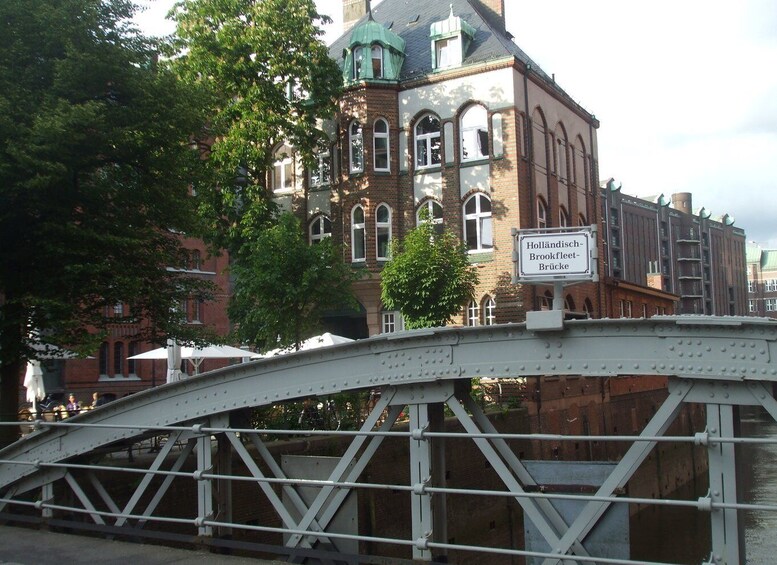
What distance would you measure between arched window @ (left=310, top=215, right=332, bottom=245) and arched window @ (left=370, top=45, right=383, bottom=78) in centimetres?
564

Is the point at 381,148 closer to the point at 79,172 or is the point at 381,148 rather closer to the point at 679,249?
the point at 79,172

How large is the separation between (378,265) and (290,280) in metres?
7.79

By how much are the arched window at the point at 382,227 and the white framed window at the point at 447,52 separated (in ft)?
17.8

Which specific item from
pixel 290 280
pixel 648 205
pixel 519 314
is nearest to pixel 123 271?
pixel 290 280

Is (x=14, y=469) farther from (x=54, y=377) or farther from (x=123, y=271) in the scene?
(x=54, y=377)

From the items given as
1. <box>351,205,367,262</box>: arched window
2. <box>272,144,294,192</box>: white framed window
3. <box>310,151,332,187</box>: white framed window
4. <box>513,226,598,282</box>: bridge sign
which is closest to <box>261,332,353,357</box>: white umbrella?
<box>351,205,367,262</box>: arched window

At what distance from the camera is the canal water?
2794 cm

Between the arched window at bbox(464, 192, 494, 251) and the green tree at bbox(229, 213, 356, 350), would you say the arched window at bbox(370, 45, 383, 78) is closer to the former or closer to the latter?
the arched window at bbox(464, 192, 494, 251)

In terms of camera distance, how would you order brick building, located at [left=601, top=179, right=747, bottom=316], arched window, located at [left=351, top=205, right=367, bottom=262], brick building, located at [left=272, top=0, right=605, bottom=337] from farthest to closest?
1. brick building, located at [left=601, top=179, right=747, bottom=316]
2. arched window, located at [left=351, top=205, right=367, bottom=262]
3. brick building, located at [left=272, top=0, right=605, bottom=337]

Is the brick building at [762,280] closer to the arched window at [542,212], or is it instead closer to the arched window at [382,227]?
the arched window at [542,212]

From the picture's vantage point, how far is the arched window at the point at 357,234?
32125mm

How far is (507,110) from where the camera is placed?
98.3ft

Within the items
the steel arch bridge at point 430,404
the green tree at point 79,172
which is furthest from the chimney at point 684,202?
the steel arch bridge at point 430,404

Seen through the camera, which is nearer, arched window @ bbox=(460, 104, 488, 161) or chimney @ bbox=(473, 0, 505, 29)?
arched window @ bbox=(460, 104, 488, 161)
